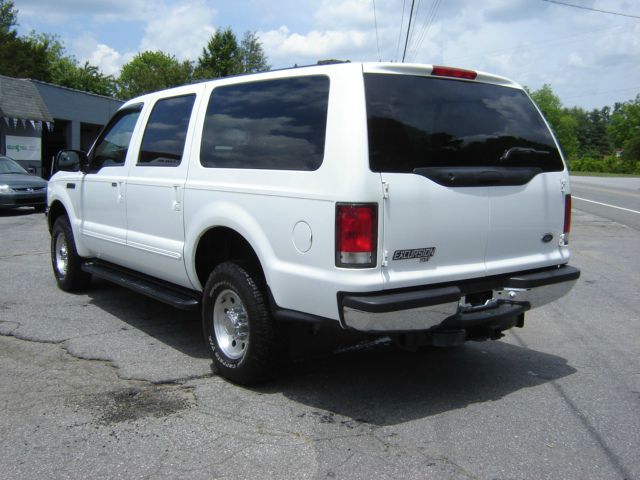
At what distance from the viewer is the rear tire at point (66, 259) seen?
702 centimetres

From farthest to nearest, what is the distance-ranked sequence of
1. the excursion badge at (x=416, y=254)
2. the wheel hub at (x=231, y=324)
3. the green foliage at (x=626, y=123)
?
the green foliage at (x=626, y=123)
the wheel hub at (x=231, y=324)
the excursion badge at (x=416, y=254)

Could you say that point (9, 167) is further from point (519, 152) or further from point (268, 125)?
point (519, 152)

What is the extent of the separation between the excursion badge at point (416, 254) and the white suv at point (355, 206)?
0.01 meters

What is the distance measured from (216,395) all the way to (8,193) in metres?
13.7

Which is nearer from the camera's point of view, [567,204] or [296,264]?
[296,264]

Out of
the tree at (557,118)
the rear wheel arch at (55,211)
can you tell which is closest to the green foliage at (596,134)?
the tree at (557,118)

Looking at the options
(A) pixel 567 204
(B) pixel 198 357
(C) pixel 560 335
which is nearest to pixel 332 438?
(B) pixel 198 357

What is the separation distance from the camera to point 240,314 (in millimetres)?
4531

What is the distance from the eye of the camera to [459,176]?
4.00 metres

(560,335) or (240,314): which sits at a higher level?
(240,314)

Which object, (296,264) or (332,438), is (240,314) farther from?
(332,438)

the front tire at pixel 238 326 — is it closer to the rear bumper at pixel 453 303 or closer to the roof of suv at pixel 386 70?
the rear bumper at pixel 453 303

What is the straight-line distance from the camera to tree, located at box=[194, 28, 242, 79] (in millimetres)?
71562

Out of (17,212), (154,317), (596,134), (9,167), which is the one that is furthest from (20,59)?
(596,134)
